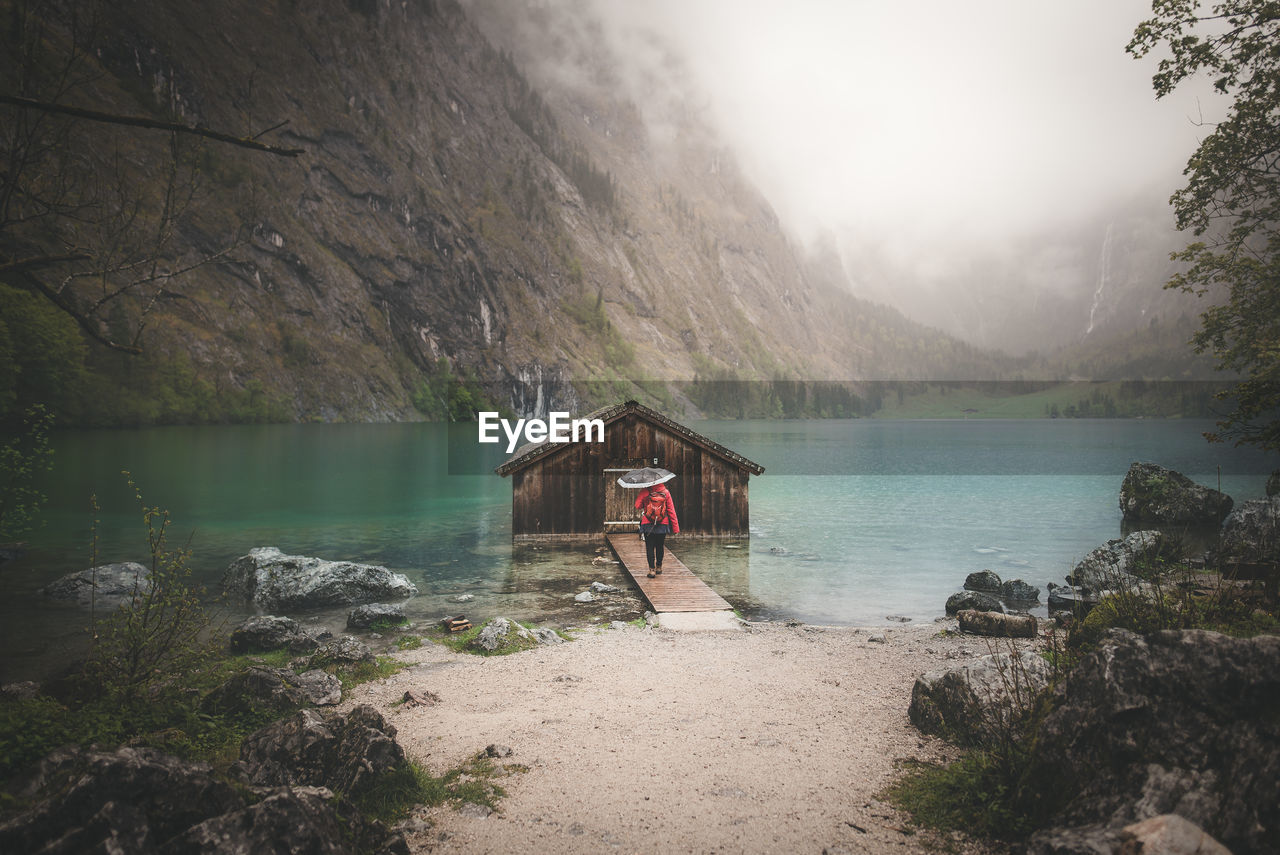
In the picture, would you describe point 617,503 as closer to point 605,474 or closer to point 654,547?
point 605,474

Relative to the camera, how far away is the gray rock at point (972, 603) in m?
19.4

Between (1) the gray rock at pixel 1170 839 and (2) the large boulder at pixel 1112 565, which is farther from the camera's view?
(2) the large boulder at pixel 1112 565

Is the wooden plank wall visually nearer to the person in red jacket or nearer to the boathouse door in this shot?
the boathouse door

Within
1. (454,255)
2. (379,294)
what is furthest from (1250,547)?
(454,255)

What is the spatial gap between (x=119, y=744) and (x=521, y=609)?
40.1 feet

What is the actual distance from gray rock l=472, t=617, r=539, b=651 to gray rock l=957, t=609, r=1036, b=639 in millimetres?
9673

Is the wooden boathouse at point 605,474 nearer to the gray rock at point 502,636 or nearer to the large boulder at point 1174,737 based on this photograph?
the gray rock at point 502,636

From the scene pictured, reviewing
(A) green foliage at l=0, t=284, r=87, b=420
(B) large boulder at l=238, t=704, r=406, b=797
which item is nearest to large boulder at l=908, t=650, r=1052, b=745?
(B) large boulder at l=238, t=704, r=406, b=797

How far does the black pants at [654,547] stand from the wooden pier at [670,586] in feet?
1.43

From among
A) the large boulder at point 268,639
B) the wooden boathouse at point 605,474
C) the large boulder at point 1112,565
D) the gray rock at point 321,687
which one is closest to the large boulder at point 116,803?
the gray rock at point 321,687

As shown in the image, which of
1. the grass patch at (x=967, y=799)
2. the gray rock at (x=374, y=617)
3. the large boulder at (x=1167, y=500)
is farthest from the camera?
the large boulder at (x=1167, y=500)

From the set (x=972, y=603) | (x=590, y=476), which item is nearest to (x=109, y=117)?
(x=972, y=603)

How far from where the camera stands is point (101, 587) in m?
19.6

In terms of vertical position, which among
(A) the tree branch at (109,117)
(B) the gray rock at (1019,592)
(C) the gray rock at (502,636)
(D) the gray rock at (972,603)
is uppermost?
(A) the tree branch at (109,117)
